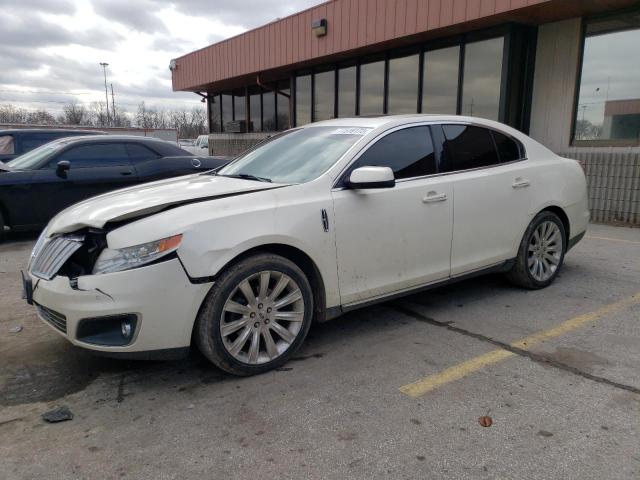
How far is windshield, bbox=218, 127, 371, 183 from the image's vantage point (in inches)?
143

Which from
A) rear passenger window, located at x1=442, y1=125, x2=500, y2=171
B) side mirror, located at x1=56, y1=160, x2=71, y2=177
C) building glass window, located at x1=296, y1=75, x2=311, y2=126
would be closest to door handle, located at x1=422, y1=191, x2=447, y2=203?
rear passenger window, located at x1=442, y1=125, x2=500, y2=171

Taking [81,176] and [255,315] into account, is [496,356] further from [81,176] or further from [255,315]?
[81,176]

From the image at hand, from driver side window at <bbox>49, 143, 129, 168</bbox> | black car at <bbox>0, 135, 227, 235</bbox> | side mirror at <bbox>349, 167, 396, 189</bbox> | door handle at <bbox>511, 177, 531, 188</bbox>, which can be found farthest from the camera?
driver side window at <bbox>49, 143, 129, 168</bbox>

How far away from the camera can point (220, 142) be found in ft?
67.1

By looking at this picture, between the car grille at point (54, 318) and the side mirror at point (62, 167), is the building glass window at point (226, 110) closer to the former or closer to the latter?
the side mirror at point (62, 167)

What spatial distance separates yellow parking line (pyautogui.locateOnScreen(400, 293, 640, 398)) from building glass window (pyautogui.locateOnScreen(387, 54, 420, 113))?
804 centimetres

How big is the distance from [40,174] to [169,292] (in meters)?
5.49

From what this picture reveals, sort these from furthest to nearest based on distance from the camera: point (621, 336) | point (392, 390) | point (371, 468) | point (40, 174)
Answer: point (40, 174), point (621, 336), point (392, 390), point (371, 468)

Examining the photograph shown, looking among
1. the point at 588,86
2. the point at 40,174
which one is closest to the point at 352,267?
the point at 40,174

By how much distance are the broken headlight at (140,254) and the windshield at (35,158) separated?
540 cm

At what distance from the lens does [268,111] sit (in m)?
17.3

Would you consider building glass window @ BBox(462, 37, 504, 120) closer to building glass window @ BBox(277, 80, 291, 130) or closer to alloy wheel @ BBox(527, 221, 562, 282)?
alloy wheel @ BBox(527, 221, 562, 282)

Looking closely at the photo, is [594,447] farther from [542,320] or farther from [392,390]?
[542,320]

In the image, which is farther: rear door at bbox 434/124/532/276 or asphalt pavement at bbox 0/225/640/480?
rear door at bbox 434/124/532/276
